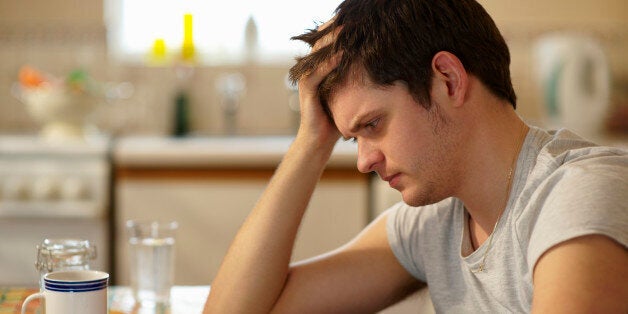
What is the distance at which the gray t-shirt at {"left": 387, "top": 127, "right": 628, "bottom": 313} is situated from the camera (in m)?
1.02

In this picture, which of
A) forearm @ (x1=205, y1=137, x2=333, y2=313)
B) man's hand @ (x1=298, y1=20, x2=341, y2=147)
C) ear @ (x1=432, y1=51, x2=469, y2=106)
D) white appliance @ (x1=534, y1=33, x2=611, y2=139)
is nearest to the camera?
ear @ (x1=432, y1=51, x2=469, y2=106)

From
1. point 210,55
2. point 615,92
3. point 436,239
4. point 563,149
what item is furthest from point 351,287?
point 615,92

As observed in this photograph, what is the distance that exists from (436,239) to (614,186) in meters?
0.43

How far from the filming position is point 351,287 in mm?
1502

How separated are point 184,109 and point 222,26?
0.44m

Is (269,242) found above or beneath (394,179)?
beneath

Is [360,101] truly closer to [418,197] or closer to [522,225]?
[418,197]

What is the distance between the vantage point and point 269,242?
1.49m

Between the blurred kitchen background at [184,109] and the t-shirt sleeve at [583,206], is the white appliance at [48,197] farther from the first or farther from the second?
the t-shirt sleeve at [583,206]

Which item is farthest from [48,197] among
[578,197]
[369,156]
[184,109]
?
[578,197]

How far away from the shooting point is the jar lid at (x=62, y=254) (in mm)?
1357

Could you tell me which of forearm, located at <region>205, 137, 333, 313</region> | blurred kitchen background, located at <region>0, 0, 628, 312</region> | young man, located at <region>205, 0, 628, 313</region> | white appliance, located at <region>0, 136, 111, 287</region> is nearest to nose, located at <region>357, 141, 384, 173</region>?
young man, located at <region>205, 0, 628, 313</region>

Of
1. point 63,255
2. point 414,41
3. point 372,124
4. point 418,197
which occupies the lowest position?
point 63,255

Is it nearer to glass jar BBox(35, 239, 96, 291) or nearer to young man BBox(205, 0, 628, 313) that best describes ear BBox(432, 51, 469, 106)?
young man BBox(205, 0, 628, 313)
